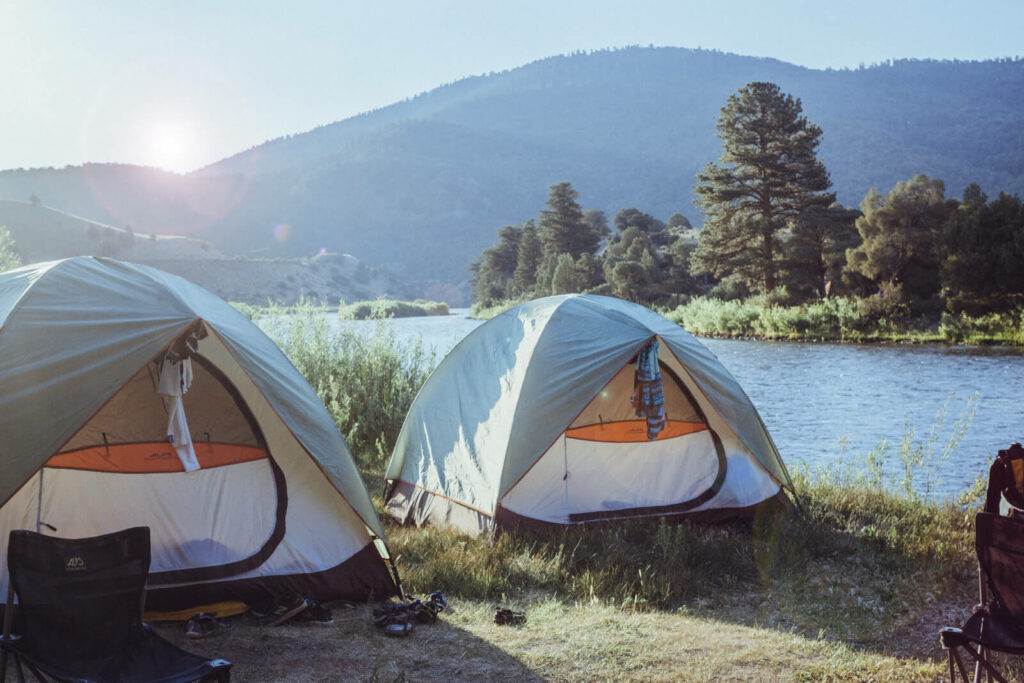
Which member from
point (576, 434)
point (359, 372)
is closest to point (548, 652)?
point (576, 434)

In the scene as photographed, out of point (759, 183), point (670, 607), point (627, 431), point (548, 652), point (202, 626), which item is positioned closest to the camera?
point (548, 652)

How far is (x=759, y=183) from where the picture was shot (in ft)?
103

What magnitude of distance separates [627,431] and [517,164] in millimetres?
132582

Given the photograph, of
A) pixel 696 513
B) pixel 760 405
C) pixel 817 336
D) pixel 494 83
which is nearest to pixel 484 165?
pixel 494 83

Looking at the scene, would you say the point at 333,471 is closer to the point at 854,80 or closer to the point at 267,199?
the point at 267,199

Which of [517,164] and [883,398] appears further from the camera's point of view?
[517,164]

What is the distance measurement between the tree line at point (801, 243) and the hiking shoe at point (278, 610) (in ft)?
75.2

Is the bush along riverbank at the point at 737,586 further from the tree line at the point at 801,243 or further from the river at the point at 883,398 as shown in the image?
the tree line at the point at 801,243

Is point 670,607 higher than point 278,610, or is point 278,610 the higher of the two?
point 278,610

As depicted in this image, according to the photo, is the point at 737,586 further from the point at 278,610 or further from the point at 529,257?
the point at 529,257

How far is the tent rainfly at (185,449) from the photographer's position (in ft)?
12.4

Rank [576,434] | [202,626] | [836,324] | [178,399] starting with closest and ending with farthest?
1. [202,626]
2. [178,399]
3. [576,434]
4. [836,324]

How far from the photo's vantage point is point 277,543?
14.4ft

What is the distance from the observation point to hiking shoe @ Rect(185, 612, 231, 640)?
12.5 feet
